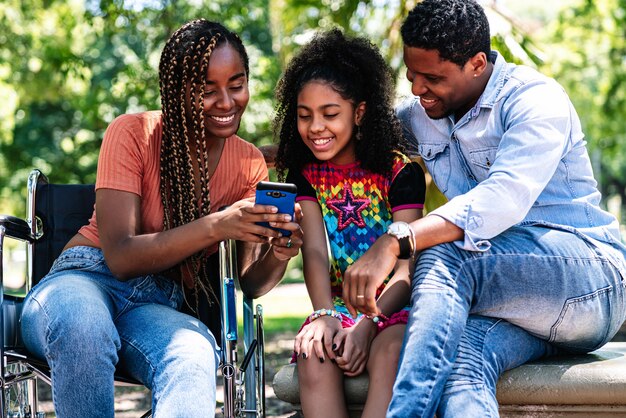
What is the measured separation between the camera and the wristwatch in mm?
2695

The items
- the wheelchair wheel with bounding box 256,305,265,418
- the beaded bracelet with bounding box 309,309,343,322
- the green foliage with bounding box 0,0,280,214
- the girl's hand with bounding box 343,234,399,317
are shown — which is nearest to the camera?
the girl's hand with bounding box 343,234,399,317

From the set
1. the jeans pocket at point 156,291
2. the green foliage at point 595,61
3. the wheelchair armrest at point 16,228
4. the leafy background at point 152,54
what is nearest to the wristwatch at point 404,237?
the jeans pocket at point 156,291

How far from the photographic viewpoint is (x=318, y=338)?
2852 mm

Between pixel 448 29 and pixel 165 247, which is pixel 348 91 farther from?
pixel 165 247

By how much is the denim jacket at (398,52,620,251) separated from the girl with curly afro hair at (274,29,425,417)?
6.5 inches

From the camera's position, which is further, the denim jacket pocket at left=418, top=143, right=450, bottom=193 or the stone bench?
the denim jacket pocket at left=418, top=143, right=450, bottom=193

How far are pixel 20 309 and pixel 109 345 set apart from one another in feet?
2.51

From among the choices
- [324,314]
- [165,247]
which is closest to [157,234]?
[165,247]

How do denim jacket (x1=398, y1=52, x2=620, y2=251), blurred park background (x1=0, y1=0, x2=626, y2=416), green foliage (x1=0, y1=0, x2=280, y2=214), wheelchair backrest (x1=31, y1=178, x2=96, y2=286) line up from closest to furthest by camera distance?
denim jacket (x1=398, y1=52, x2=620, y2=251) < wheelchair backrest (x1=31, y1=178, x2=96, y2=286) < blurred park background (x1=0, y1=0, x2=626, y2=416) < green foliage (x1=0, y1=0, x2=280, y2=214)

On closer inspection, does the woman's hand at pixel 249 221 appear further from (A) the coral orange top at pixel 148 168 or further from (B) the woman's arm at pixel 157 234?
(A) the coral orange top at pixel 148 168

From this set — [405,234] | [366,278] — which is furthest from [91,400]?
[405,234]

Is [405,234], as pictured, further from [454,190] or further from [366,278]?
[454,190]

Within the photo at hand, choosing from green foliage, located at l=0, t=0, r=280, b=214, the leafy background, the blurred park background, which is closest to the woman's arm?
the blurred park background

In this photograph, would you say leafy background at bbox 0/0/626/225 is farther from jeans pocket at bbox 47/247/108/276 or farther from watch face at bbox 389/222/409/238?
watch face at bbox 389/222/409/238
